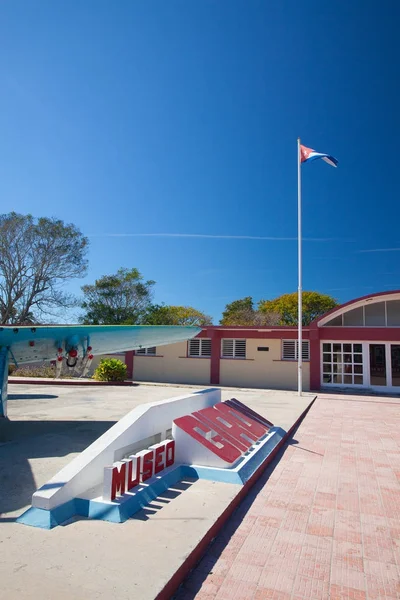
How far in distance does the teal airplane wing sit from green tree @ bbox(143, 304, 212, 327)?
18.5m

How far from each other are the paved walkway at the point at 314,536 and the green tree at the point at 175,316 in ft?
74.2

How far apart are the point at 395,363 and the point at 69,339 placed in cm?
1582

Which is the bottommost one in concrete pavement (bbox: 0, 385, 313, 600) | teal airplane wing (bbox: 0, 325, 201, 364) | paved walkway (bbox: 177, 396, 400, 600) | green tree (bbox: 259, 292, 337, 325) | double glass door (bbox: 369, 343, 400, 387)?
paved walkway (bbox: 177, 396, 400, 600)

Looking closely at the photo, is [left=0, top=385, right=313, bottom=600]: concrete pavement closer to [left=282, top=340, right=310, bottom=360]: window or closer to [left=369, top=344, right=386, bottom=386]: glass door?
[left=282, top=340, right=310, bottom=360]: window

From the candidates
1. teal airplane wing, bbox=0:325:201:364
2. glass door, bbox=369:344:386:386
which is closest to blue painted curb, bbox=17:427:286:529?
teal airplane wing, bbox=0:325:201:364

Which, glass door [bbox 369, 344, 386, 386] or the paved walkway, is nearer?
the paved walkway

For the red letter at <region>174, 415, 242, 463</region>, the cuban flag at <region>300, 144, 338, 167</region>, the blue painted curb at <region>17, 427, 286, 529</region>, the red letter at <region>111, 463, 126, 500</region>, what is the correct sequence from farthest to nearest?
the cuban flag at <region>300, 144, 338, 167</region> → the red letter at <region>174, 415, 242, 463</region> → the red letter at <region>111, 463, 126, 500</region> → the blue painted curb at <region>17, 427, 286, 529</region>

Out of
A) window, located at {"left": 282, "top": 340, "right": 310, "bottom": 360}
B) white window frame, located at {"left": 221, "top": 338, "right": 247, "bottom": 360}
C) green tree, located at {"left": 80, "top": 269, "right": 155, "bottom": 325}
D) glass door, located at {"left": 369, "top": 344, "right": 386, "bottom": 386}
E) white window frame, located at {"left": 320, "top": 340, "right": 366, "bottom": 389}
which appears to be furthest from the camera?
green tree, located at {"left": 80, "top": 269, "right": 155, "bottom": 325}

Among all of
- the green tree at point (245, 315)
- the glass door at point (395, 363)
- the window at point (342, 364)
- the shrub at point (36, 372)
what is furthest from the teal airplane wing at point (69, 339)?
the green tree at point (245, 315)

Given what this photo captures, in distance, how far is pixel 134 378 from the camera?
2284cm

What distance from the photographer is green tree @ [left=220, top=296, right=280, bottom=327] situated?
3634cm

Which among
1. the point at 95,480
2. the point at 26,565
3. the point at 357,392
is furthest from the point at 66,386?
the point at 26,565

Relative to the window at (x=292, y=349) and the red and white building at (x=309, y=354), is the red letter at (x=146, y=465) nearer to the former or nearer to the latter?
the red and white building at (x=309, y=354)

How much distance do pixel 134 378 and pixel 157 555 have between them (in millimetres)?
20214
